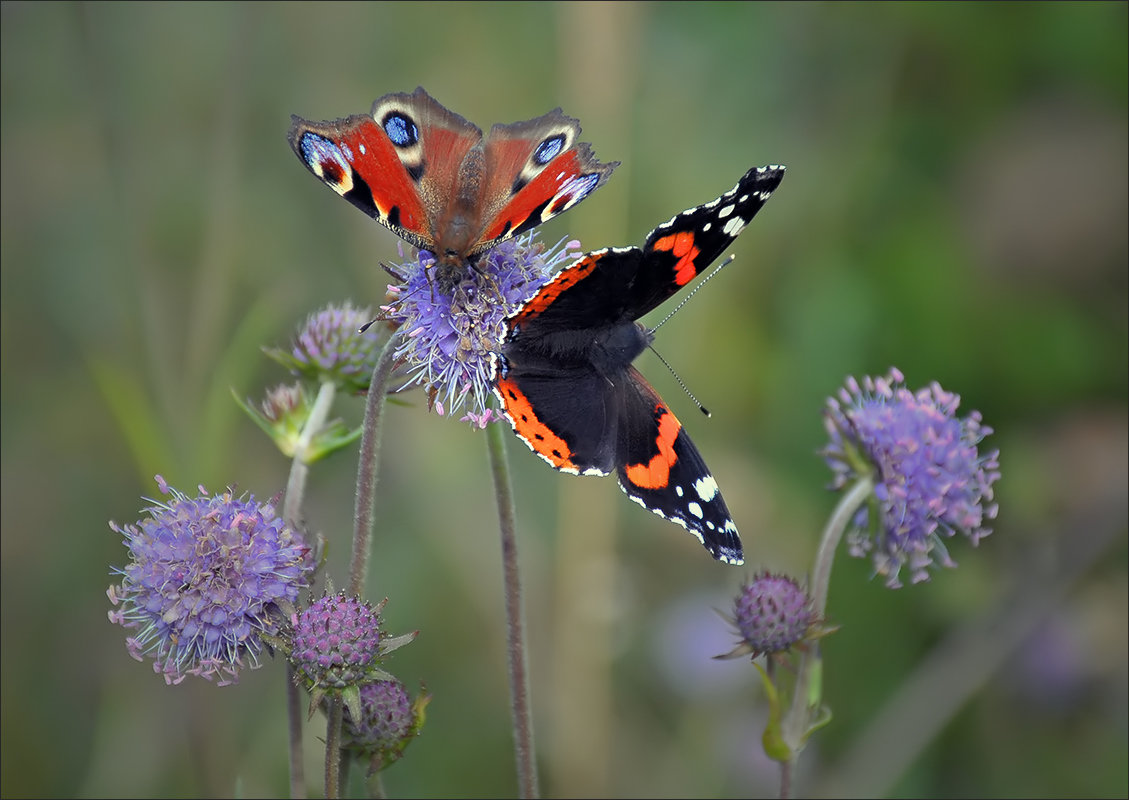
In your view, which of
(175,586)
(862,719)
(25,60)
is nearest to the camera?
(175,586)

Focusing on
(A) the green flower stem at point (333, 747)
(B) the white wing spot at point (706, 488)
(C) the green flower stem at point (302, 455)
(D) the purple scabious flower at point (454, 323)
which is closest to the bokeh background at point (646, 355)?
(C) the green flower stem at point (302, 455)

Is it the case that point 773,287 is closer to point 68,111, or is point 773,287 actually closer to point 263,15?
point 263,15

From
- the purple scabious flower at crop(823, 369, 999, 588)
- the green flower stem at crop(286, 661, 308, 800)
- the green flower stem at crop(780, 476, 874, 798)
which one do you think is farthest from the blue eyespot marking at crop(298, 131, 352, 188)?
the green flower stem at crop(780, 476, 874, 798)

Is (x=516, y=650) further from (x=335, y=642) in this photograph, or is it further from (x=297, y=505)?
(x=297, y=505)

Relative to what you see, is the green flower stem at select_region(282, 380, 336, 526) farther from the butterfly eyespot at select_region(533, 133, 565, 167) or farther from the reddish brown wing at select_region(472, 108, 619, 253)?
the butterfly eyespot at select_region(533, 133, 565, 167)

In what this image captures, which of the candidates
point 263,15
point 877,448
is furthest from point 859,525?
point 263,15

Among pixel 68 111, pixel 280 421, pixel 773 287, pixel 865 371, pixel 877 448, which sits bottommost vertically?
pixel 877 448

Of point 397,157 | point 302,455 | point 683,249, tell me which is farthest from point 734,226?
point 302,455
